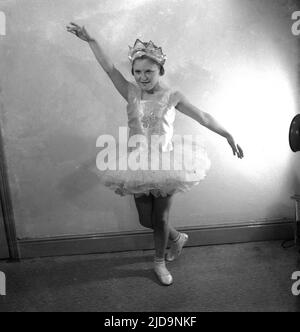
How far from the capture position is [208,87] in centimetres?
227

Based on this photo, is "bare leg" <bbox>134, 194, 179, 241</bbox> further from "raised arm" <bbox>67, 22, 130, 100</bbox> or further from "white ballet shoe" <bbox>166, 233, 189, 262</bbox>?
"raised arm" <bbox>67, 22, 130, 100</bbox>

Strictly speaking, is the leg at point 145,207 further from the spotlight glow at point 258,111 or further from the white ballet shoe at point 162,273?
the spotlight glow at point 258,111

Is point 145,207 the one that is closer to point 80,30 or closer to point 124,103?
point 124,103

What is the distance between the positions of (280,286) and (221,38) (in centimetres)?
161

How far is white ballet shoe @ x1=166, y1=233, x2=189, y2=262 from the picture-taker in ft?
7.20

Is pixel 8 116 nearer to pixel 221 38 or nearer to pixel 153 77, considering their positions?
pixel 153 77

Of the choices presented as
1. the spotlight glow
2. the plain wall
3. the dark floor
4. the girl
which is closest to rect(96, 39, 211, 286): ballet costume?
the girl

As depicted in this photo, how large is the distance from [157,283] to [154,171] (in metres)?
0.71

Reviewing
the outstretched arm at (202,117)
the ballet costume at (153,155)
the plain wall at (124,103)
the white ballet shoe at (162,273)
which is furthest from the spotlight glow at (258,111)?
the white ballet shoe at (162,273)

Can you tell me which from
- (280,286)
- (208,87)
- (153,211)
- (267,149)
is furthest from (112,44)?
(280,286)

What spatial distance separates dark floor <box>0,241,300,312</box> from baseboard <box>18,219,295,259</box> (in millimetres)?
51

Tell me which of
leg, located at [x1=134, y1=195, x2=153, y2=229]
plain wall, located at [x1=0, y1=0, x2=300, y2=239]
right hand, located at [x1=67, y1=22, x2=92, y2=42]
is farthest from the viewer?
plain wall, located at [x1=0, y1=0, x2=300, y2=239]

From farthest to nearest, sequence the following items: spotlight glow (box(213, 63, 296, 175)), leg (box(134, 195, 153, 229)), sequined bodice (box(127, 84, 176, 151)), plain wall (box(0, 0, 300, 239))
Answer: spotlight glow (box(213, 63, 296, 175)), plain wall (box(0, 0, 300, 239)), leg (box(134, 195, 153, 229)), sequined bodice (box(127, 84, 176, 151))

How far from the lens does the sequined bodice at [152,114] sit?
184 centimetres
